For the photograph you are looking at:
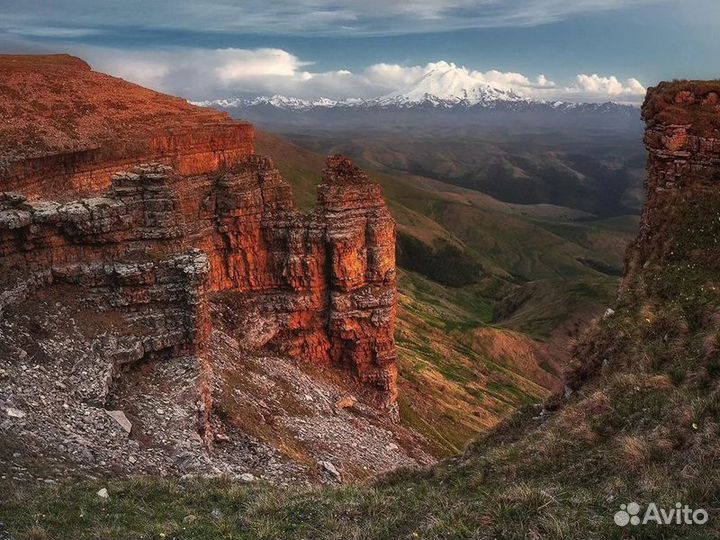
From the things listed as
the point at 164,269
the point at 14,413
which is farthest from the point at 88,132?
the point at 14,413

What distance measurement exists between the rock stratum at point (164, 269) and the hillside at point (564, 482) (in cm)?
750

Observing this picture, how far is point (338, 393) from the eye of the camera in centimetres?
6456

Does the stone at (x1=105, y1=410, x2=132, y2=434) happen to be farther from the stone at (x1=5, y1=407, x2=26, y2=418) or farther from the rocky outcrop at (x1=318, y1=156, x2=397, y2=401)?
the rocky outcrop at (x1=318, y1=156, x2=397, y2=401)

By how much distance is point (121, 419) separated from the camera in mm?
28750

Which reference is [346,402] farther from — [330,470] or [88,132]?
[88,132]

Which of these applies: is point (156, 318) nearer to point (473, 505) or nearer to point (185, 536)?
point (185, 536)

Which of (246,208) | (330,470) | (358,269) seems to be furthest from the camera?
(358,269)

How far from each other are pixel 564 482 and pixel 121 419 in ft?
71.7

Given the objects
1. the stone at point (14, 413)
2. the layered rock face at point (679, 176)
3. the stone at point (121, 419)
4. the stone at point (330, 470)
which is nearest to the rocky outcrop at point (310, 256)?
the stone at point (330, 470)

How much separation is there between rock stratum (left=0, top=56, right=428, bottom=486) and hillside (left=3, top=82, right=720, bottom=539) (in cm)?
750

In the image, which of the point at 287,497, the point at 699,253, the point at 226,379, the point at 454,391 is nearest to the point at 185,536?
the point at 287,497

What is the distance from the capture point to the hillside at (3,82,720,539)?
13844 millimetres

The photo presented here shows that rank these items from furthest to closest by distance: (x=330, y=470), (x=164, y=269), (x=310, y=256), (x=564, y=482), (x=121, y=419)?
(x=310, y=256), (x=330, y=470), (x=164, y=269), (x=121, y=419), (x=564, y=482)

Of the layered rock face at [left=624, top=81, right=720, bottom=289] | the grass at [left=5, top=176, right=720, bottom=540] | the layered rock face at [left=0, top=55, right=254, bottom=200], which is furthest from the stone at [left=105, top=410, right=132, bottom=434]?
the layered rock face at [left=0, top=55, right=254, bottom=200]
